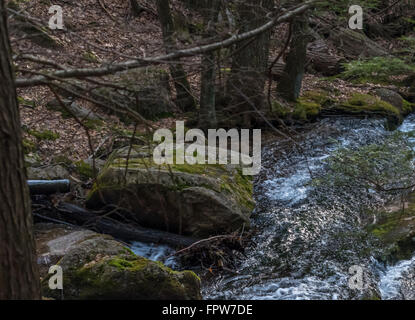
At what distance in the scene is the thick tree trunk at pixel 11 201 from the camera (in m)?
2.59

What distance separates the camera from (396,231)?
6199 millimetres

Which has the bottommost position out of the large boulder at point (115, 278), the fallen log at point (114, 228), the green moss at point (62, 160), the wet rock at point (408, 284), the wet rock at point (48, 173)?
the wet rock at point (408, 284)

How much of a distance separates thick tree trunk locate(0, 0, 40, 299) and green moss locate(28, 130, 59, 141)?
577 cm

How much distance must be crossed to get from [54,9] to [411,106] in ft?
35.2

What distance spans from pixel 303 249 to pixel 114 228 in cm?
268

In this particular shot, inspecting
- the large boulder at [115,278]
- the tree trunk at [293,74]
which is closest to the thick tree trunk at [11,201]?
the large boulder at [115,278]

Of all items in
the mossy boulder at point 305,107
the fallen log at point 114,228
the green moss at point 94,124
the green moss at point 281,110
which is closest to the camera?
the fallen log at point 114,228

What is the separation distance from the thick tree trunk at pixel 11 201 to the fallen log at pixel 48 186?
145 inches

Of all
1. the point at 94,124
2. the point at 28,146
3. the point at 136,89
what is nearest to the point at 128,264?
the point at 136,89

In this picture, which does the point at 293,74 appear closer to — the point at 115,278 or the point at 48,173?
the point at 48,173

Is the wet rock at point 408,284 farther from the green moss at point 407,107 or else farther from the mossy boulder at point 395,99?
the green moss at point 407,107

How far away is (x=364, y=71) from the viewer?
36.8ft
